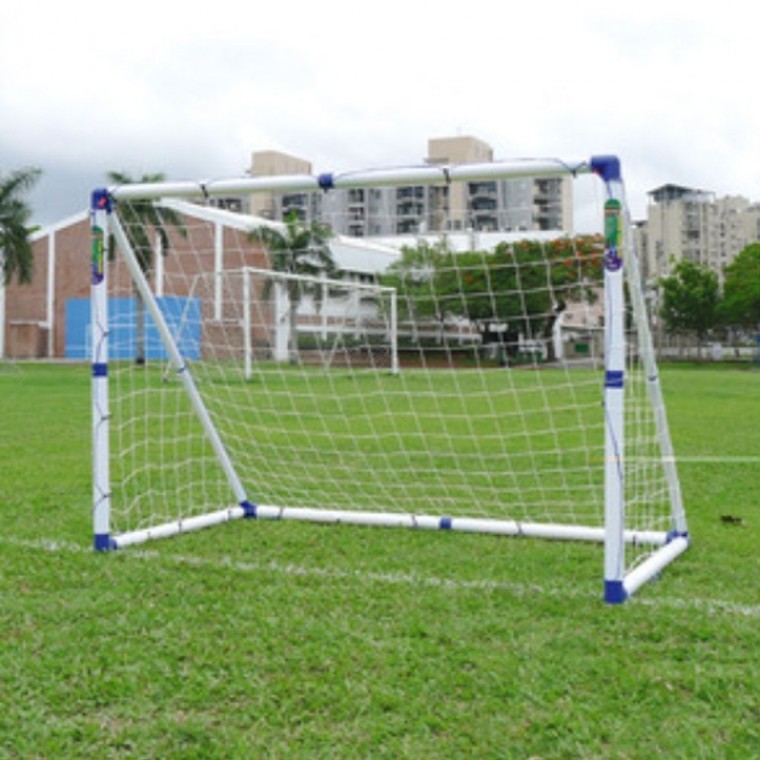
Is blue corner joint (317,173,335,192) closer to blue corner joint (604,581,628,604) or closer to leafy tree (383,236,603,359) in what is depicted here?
leafy tree (383,236,603,359)

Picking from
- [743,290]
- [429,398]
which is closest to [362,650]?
[429,398]

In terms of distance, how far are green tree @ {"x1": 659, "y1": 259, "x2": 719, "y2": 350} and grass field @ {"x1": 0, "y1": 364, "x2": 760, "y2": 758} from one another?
50.1 meters

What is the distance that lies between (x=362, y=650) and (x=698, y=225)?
342 feet

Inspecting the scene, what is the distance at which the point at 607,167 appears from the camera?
4.32 metres

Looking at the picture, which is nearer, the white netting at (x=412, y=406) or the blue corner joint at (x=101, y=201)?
the blue corner joint at (x=101, y=201)

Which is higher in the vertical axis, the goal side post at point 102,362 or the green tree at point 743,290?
the green tree at point 743,290

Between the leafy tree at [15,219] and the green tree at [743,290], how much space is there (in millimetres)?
36815

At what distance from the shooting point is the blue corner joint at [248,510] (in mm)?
6348

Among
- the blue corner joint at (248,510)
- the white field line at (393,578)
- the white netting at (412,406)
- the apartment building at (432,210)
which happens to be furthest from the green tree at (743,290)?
the white field line at (393,578)

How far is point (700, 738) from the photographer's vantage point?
280 centimetres

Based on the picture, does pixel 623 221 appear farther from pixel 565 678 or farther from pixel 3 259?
pixel 3 259

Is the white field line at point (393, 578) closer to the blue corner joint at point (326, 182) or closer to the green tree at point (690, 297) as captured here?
the blue corner joint at point (326, 182)

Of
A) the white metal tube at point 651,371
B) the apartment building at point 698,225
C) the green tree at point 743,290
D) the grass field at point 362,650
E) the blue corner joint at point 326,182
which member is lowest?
the grass field at point 362,650

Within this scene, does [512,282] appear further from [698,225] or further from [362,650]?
[698,225]
